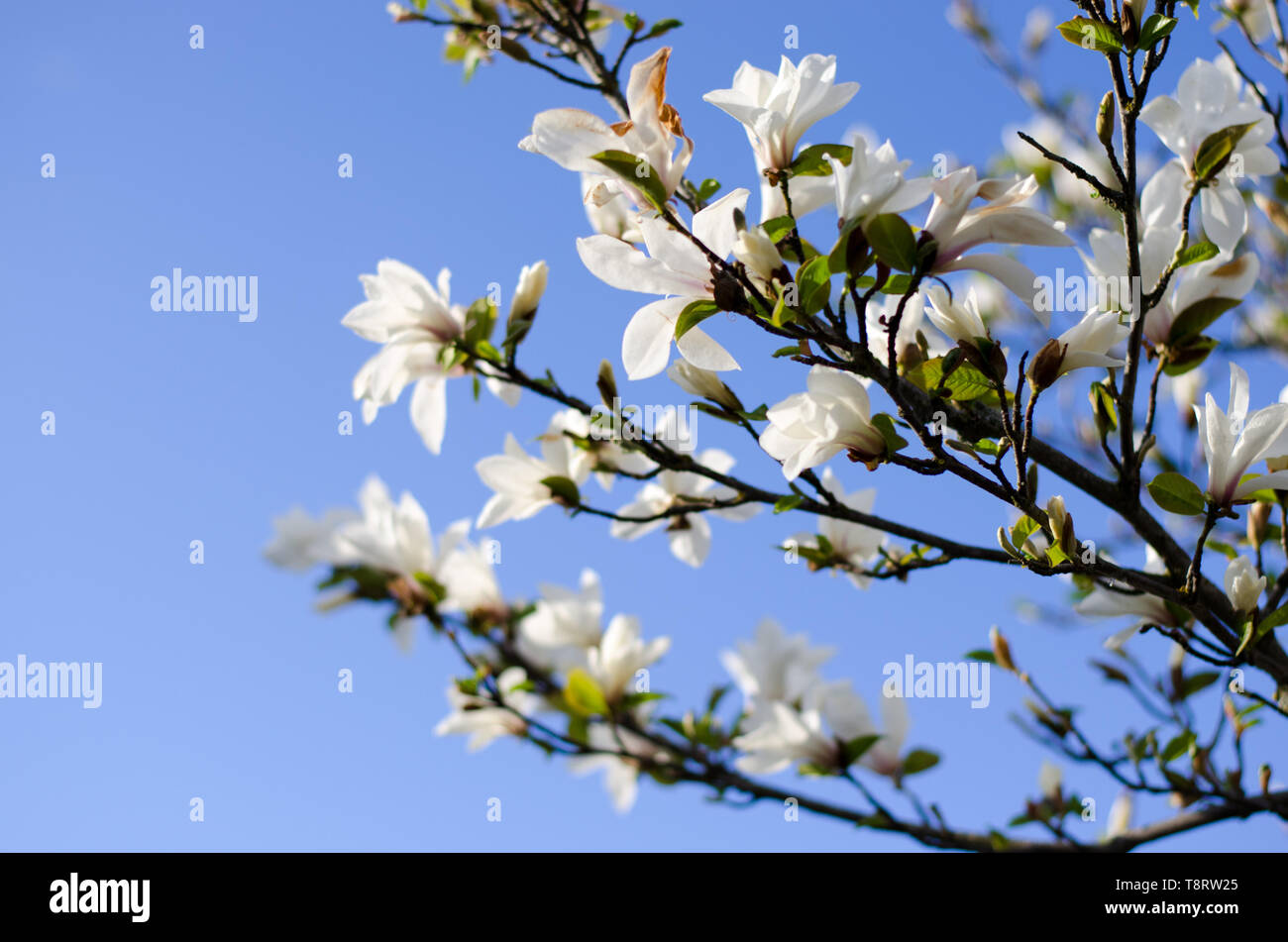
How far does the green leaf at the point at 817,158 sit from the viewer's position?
886 mm

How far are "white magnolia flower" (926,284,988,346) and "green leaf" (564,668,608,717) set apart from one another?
3.68 feet

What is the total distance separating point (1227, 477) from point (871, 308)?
432 mm

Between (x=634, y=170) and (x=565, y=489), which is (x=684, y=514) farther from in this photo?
(x=634, y=170)

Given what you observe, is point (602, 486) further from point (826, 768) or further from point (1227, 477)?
point (1227, 477)

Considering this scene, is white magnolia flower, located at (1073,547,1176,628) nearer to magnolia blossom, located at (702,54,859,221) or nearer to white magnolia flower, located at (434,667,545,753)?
magnolia blossom, located at (702,54,859,221)

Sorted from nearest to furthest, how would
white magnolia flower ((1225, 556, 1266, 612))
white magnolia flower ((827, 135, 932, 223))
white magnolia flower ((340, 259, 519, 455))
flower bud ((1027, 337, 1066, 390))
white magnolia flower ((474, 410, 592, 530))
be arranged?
white magnolia flower ((827, 135, 932, 223)) < flower bud ((1027, 337, 1066, 390)) < white magnolia flower ((1225, 556, 1266, 612)) < white magnolia flower ((340, 259, 519, 455)) < white magnolia flower ((474, 410, 592, 530))

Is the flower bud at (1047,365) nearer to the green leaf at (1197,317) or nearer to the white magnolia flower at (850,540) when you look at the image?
the green leaf at (1197,317)

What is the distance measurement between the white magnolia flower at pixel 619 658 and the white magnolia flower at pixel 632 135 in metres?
1.21

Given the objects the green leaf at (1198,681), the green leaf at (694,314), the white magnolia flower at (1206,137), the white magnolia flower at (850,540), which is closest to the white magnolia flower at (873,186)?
the green leaf at (694,314)

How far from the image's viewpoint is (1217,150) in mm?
974

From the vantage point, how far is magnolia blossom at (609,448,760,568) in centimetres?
155

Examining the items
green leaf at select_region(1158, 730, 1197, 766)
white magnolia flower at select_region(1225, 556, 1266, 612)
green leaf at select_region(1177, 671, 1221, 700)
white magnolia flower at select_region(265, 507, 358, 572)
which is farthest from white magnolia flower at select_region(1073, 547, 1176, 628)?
white magnolia flower at select_region(265, 507, 358, 572)

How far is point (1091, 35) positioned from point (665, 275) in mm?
476
